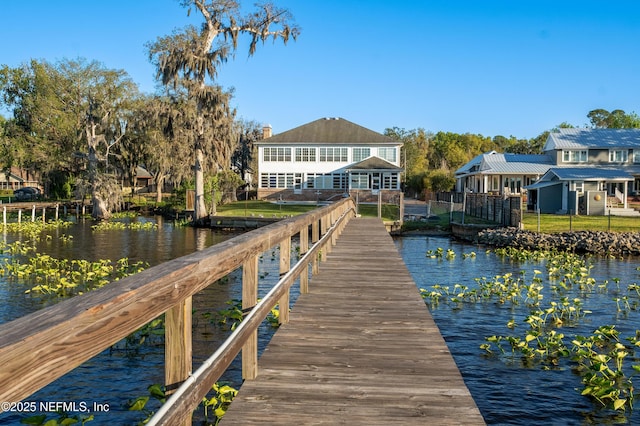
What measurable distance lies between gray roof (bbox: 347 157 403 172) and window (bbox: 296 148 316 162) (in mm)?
4452

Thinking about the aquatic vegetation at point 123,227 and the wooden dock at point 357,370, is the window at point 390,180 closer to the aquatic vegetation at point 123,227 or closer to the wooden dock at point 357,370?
the aquatic vegetation at point 123,227

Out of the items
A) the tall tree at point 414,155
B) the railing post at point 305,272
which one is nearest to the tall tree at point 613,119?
the tall tree at point 414,155

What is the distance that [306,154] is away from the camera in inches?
2302

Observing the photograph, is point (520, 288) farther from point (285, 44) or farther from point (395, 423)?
point (285, 44)

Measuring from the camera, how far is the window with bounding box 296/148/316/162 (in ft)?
191

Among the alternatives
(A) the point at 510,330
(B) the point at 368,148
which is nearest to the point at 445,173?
(B) the point at 368,148

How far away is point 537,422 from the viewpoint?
7.16 meters

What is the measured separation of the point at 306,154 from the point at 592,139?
87.4 feet

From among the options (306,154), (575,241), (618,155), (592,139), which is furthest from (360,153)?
(575,241)

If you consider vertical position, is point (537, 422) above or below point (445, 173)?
below

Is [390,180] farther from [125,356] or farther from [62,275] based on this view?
[125,356]

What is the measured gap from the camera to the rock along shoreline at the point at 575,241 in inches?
984

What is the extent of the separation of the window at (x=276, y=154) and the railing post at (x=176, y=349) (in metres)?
56.2

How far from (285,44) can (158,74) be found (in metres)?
8.98
